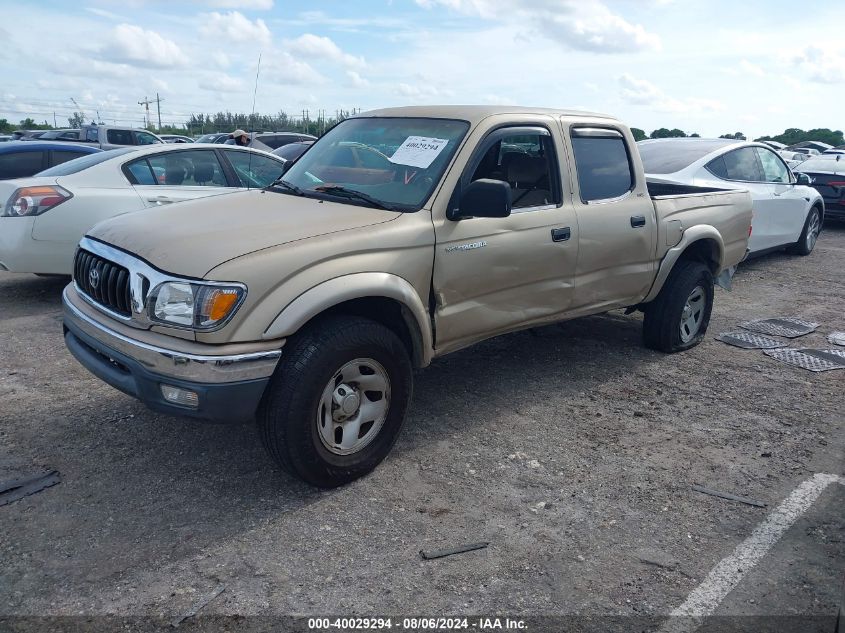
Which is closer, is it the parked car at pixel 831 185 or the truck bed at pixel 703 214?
the truck bed at pixel 703 214

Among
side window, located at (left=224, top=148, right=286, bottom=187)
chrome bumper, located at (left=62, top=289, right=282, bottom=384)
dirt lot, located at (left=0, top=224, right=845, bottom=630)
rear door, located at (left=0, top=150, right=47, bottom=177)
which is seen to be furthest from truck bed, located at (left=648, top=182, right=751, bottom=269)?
rear door, located at (left=0, top=150, right=47, bottom=177)

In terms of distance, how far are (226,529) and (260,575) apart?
404 mm

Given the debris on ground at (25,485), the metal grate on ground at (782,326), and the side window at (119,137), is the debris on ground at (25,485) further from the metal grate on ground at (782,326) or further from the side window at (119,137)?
the side window at (119,137)

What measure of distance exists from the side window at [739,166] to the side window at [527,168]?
15.5ft

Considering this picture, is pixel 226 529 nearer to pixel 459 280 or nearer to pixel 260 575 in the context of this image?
pixel 260 575

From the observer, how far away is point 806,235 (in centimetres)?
1071

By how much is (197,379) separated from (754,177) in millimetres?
8320

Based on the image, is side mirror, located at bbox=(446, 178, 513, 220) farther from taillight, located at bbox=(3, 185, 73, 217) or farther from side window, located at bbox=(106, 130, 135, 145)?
side window, located at bbox=(106, 130, 135, 145)

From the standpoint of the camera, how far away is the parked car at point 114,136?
62.5ft

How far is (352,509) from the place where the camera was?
3514 millimetres

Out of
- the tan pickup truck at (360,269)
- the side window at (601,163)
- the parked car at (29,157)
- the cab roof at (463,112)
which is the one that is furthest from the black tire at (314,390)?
the parked car at (29,157)

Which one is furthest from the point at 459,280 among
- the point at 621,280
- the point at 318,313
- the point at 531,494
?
the point at 621,280

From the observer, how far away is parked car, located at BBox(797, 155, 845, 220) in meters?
12.8

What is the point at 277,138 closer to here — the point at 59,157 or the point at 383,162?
the point at 59,157
